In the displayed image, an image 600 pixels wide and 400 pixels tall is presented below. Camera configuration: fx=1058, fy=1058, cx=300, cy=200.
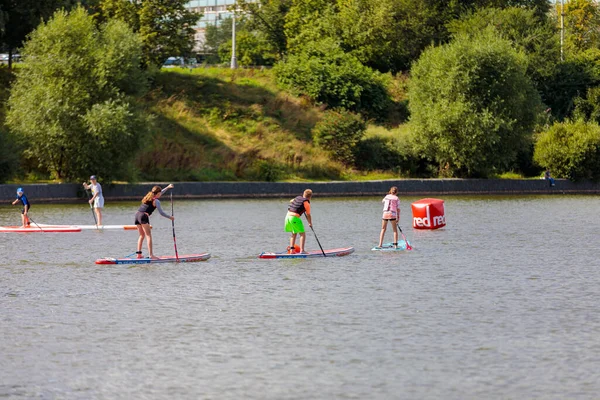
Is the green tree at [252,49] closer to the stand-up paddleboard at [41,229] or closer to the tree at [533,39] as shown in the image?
the tree at [533,39]

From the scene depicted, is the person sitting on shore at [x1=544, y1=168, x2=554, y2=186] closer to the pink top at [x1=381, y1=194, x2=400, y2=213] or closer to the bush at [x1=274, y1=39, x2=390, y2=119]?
the bush at [x1=274, y1=39, x2=390, y2=119]

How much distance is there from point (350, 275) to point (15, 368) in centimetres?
1144

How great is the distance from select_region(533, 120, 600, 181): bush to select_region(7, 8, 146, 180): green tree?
27855 mm

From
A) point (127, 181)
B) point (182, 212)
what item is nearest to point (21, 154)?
point (127, 181)

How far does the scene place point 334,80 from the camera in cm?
8088

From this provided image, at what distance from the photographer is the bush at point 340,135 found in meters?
72.1

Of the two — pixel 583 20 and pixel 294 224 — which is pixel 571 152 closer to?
pixel 294 224

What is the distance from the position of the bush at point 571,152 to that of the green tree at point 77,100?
91.4 feet

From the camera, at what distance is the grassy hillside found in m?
67.9

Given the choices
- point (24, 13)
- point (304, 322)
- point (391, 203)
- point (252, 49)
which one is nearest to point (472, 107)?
point (24, 13)

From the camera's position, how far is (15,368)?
14.7 metres

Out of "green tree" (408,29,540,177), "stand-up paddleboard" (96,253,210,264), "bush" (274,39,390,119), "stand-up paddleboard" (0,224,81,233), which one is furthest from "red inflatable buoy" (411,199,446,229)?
"bush" (274,39,390,119)

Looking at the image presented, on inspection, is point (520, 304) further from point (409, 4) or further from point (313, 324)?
point (409, 4)

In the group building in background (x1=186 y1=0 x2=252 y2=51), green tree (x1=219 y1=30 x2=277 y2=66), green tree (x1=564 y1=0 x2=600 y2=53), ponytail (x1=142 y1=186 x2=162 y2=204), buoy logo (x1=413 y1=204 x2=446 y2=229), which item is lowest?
buoy logo (x1=413 y1=204 x2=446 y2=229)
